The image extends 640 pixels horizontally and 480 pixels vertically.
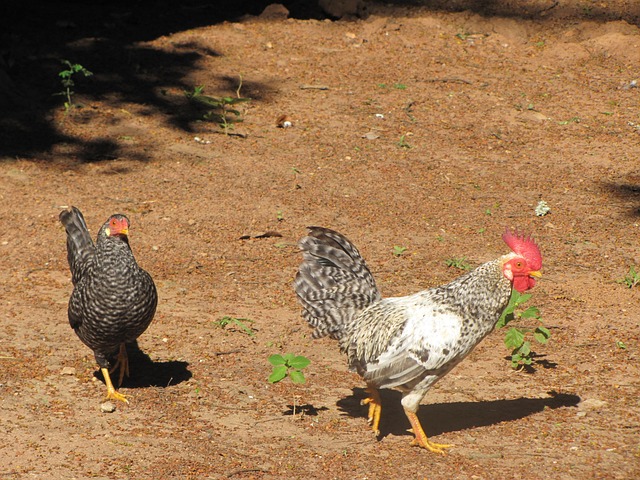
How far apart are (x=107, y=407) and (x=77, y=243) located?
1.64 meters

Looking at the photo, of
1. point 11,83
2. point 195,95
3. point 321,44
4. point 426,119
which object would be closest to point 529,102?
point 426,119

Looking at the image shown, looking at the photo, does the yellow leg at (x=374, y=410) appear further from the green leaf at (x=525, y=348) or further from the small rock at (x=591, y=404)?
the small rock at (x=591, y=404)

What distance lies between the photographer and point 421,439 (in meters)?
6.09

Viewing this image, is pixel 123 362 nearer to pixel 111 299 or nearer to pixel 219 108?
pixel 111 299

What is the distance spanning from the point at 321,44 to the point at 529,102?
13.0ft

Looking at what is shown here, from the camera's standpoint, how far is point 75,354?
7457 millimetres

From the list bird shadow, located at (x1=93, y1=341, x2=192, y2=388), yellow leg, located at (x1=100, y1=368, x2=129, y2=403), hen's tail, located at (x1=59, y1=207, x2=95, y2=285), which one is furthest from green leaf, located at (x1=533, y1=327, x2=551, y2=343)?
hen's tail, located at (x1=59, y1=207, x2=95, y2=285)

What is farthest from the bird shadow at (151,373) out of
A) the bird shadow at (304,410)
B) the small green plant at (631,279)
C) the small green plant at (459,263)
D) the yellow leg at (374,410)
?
the small green plant at (631,279)

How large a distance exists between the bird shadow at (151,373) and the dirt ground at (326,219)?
0.03 m

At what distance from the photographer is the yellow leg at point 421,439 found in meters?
6.05

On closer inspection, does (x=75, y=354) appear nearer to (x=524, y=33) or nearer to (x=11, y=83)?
(x=11, y=83)

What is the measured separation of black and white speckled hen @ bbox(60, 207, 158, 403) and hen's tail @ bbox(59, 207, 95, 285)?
0.40m

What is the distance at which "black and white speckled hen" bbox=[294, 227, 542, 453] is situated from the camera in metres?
5.94

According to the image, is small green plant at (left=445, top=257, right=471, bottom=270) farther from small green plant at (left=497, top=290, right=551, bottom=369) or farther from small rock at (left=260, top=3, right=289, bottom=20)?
small rock at (left=260, top=3, right=289, bottom=20)
